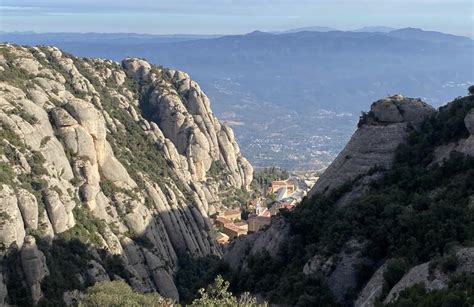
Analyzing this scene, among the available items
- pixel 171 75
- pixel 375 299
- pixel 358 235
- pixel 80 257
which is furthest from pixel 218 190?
pixel 375 299

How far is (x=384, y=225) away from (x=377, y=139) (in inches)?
460

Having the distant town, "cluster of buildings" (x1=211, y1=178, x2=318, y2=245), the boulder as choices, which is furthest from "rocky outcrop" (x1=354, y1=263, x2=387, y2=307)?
"cluster of buildings" (x1=211, y1=178, x2=318, y2=245)

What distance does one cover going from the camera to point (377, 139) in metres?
42.0

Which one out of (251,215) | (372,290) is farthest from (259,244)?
(251,215)

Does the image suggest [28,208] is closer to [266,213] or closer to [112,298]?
[112,298]

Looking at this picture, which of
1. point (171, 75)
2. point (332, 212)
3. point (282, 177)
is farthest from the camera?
point (282, 177)

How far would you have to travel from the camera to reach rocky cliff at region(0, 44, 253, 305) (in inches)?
1907

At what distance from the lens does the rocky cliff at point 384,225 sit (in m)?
26.4

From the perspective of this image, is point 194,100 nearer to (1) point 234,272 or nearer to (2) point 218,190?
(2) point 218,190

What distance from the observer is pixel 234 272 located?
133ft

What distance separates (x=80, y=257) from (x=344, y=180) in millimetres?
23675

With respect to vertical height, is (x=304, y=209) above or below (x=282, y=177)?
above

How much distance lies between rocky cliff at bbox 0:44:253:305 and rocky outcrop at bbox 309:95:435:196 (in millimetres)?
21537

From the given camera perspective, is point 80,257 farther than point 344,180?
Yes
